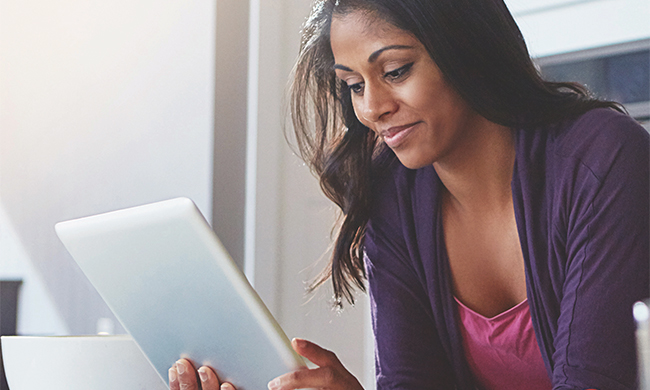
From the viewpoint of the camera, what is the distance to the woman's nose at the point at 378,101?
86 cm

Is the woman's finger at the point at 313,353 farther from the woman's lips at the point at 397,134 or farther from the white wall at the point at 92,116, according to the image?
the white wall at the point at 92,116

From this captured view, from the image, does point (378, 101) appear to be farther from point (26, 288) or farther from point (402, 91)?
point (26, 288)

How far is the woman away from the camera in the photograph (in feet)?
2.42

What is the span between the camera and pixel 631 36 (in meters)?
2.39

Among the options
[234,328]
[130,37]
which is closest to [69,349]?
[234,328]

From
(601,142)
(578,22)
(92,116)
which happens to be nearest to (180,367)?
(601,142)

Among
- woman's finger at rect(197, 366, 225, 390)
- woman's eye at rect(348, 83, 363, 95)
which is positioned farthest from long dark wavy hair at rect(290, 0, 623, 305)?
woman's finger at rect(197, 366, 225, 390)

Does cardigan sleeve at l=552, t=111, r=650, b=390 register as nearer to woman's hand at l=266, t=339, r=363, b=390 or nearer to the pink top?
the pink top

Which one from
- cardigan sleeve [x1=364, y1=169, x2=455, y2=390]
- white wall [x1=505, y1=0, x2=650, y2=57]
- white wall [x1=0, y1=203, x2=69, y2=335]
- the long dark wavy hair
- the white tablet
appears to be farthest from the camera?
white wall [x1=505, y1=0, x2=650, y2=57]

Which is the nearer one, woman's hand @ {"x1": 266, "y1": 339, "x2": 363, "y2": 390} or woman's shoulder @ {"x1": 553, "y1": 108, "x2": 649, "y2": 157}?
woman's hand @ {"x1": 266, "y1": 339, "x2": 363, "y2": 390}

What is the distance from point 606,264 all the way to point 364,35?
0.45 metres

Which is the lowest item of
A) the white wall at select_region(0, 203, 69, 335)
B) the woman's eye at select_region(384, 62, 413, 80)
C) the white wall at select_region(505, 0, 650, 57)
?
the white wall at select_region(0, 203, 69, 335)

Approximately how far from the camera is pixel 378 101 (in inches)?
34.2

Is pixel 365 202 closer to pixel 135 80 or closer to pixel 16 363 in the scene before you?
pixel 16 363
